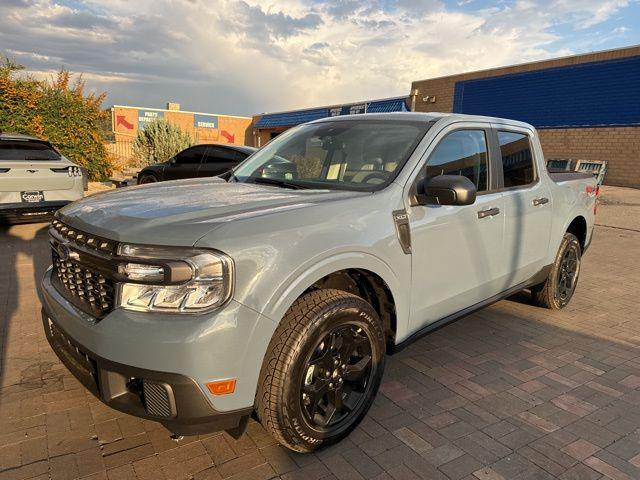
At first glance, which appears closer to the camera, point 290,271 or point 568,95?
point 290,271

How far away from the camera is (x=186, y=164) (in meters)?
10.1

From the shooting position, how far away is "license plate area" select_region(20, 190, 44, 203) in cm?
695

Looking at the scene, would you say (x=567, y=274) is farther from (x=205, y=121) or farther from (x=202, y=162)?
(x=205, y=121)

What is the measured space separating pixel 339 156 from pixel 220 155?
633cm

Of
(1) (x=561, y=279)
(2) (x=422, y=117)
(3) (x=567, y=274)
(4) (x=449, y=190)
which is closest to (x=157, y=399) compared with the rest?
(4) (x=449, y=190)

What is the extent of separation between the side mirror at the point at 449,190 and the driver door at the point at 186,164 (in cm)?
768

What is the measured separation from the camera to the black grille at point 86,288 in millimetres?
2172

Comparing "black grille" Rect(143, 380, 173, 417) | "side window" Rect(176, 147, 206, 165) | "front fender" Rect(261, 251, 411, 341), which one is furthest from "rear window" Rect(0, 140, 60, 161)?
"front fender" Rect(261, 251, 411, 341)

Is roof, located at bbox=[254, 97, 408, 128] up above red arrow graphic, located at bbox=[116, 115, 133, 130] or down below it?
above

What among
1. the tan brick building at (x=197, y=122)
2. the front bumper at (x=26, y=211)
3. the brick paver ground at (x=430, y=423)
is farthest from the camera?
the tan brick building at (x=197, y=122)

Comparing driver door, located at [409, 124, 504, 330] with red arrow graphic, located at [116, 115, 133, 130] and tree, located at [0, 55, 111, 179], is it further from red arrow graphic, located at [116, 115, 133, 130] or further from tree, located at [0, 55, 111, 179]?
red arrow graphic, located at [116, 115, 133, 130]

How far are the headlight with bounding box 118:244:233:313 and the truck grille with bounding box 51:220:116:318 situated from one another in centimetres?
19

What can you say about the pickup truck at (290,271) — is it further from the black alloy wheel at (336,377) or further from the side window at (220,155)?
the side window at (220,155)

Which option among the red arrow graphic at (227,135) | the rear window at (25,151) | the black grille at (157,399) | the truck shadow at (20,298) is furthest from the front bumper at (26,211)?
the red arrow graphic at (227,135)
